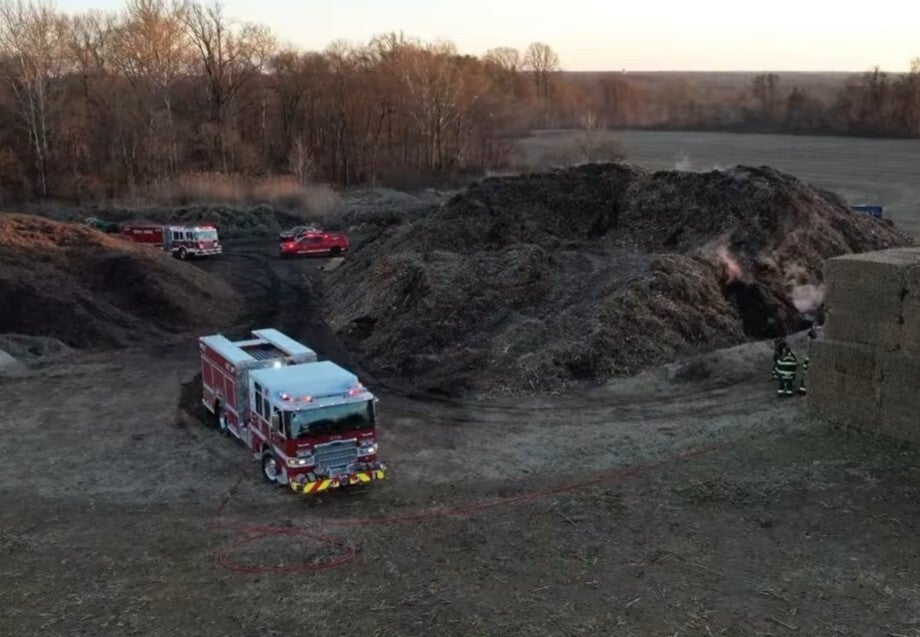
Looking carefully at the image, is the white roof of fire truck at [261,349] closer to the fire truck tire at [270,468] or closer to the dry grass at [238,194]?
the fire truck tire at [270,468]

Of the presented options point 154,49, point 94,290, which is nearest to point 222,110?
point 154,49

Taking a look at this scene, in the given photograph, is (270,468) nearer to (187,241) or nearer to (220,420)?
(220,420)

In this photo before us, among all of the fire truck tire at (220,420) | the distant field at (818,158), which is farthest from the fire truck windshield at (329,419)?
the distant field at (818,158)

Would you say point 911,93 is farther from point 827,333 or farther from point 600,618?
point 600,618

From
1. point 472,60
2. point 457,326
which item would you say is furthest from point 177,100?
point 457,326

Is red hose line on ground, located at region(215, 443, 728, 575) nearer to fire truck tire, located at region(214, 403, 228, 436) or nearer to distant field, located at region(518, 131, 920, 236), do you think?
fire truck tire, located at region(214, 403, 228, 436)

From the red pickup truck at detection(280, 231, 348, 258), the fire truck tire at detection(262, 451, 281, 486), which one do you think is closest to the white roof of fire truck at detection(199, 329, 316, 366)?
the fire truck tire at detection(262, 451, 281, 486)
